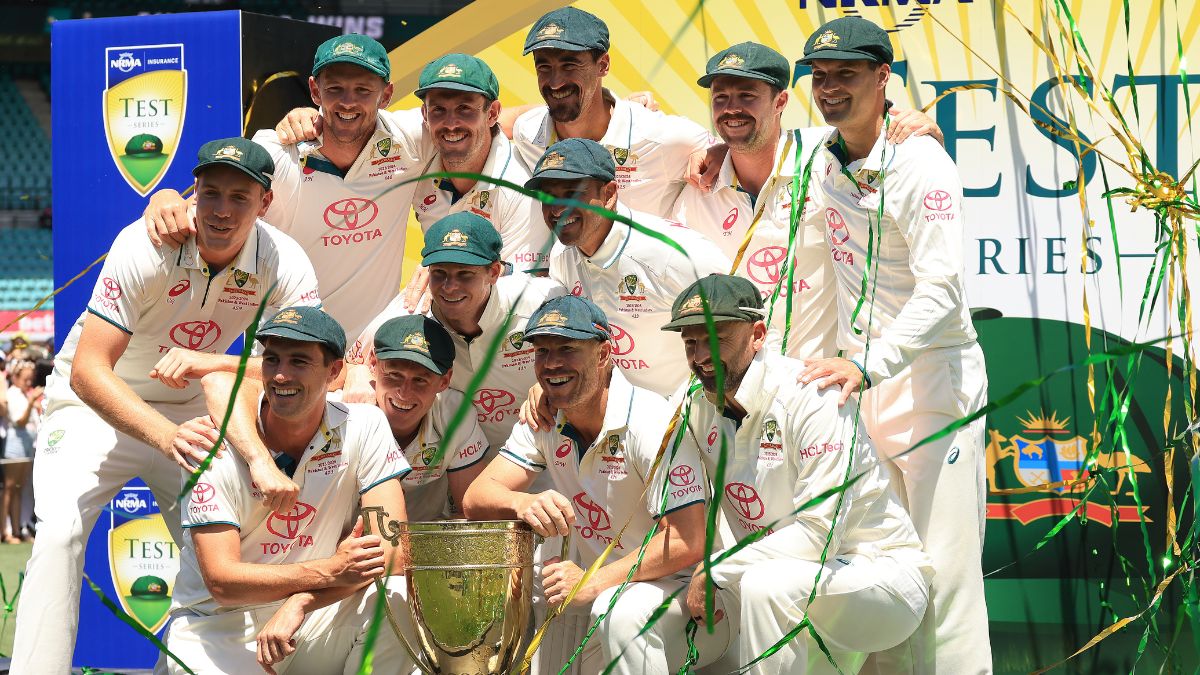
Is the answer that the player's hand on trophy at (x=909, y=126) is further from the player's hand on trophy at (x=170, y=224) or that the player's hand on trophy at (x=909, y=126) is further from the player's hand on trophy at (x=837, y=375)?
the player's hand on trophy at (x=170, y=224)

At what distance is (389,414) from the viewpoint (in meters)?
4.37

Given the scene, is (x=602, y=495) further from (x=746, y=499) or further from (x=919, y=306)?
(x=919, y=306)

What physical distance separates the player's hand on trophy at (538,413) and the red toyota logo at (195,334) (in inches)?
46.5

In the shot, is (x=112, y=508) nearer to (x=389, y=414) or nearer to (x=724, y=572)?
(x=389, y=414)

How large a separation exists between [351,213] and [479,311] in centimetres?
86

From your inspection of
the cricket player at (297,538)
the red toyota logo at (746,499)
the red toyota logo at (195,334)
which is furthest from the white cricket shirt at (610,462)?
the red toyota logo at (195,334)

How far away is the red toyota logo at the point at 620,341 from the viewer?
4.49 meters

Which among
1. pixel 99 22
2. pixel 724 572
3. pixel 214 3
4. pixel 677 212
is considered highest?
pixel 214 3

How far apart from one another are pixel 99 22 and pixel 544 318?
2697 mm

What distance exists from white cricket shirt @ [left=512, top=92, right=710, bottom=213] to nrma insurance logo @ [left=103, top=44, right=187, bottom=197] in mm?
1483

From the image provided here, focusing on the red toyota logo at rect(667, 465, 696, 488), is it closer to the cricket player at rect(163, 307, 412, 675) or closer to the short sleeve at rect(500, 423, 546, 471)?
the short sleeve at rect(500, 423, 546, 471)

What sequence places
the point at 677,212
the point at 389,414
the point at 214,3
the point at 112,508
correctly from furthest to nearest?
the point at 214,3, the point at 112,508, the point at 677,212, the point at 389,414

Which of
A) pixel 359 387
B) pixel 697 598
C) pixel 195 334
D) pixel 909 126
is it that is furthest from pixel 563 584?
pixel 909 126

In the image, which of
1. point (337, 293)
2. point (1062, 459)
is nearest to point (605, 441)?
point (337, 293)
